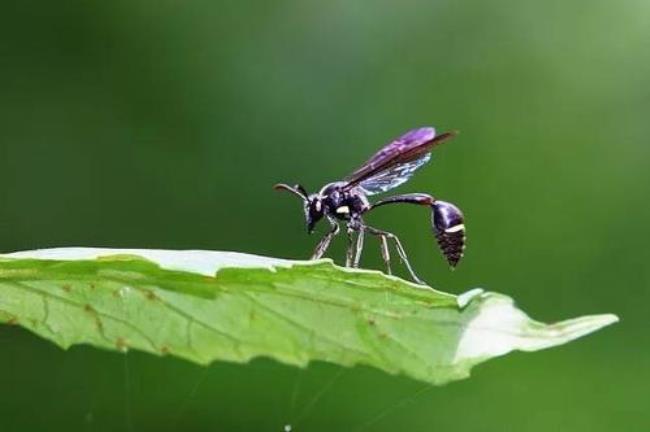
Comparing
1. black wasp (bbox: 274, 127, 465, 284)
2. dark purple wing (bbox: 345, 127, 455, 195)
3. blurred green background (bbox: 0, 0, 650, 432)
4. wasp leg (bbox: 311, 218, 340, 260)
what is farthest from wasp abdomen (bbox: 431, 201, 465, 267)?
blurred green background (bbox: 0, 0, 650, 432)

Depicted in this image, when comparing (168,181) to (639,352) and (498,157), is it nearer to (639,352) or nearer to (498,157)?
(498,157)

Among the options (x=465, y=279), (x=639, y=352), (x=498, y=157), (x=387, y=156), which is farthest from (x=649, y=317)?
(x=387, y=156)

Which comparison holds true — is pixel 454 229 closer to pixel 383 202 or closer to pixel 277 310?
pixel 383 202

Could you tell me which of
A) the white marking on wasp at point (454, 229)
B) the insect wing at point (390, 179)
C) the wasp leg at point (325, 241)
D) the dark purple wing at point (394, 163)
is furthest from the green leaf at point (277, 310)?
the insect wing at point (390, 179)

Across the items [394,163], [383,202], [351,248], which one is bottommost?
[351,248]

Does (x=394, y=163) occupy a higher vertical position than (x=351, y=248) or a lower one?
higher

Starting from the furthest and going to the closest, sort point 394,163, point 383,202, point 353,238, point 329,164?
point 329,164 < point 353,238 < point 383,202 < point 394,163

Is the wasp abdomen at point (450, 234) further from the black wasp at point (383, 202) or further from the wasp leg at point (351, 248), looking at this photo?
the wasp leg at point (351, 248)

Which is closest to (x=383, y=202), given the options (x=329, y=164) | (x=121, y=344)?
(x=121, y=344)
